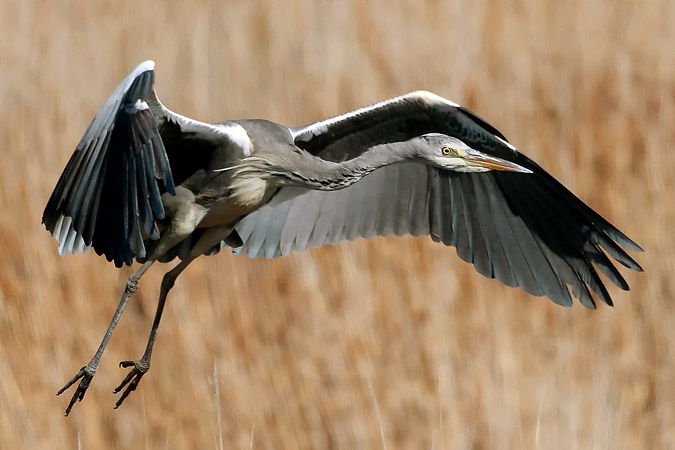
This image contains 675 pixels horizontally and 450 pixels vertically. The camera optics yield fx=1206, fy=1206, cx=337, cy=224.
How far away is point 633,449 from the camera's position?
4.50 metres

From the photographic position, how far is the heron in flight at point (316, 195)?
3570 millimetres

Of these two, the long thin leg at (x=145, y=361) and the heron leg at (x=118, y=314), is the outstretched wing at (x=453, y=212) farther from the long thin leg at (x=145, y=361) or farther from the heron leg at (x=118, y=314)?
the heron leg at (x=118, y=314)

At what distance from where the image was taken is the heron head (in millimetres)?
3988

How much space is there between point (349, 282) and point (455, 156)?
0.98m

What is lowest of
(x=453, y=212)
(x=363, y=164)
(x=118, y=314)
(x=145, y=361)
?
(x=145, y=361)

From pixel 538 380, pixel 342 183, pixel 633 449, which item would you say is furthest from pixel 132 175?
pixel 633 449

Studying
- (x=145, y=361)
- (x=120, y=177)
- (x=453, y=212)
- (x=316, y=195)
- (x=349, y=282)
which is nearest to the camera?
(x=120, y=177)

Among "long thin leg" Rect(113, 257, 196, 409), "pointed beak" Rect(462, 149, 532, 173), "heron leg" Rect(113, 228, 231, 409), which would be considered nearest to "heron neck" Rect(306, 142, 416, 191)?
"pointed beak" Rect(462, 149, 532, 173)

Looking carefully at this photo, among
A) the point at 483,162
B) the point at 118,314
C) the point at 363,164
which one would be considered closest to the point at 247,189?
the point at 363,164

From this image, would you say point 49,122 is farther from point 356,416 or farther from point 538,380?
point 538,380

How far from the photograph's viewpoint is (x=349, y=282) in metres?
4.80

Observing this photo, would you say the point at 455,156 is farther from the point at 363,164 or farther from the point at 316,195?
the point at 316,195

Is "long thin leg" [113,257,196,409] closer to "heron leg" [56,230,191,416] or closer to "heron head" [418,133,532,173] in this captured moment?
"heron leg" [56,230,191,416]

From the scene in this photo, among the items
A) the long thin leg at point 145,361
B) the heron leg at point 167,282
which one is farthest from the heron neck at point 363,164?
the long thin leg at point 145,361
